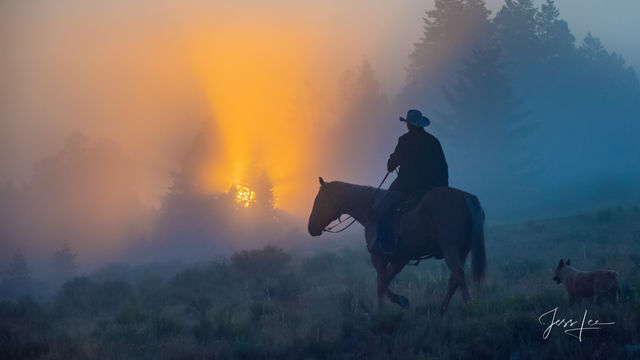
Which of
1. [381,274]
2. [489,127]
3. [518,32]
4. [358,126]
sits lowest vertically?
[381,274]

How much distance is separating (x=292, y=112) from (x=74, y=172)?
1433 inches

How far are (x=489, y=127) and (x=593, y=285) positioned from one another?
33.8 metres

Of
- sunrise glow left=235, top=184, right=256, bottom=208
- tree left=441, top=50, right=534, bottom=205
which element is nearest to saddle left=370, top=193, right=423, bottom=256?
tree left=441, top=50, right=534, bottom=205

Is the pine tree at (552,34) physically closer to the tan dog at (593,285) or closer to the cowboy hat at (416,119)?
the cowboy hat at (416,119)

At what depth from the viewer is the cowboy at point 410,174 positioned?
29.8 feet

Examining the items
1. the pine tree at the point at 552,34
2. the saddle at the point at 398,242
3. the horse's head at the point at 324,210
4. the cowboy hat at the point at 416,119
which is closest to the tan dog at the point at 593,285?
the saddle at the point at 398,242

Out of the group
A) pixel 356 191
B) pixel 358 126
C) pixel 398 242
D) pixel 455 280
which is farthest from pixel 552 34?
pixel 455 280

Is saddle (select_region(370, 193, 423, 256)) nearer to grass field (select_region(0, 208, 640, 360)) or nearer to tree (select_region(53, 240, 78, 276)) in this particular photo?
grass field (select_region(0, 208, 640, 360))

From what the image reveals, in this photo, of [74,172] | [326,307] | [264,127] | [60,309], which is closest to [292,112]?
[264,127]

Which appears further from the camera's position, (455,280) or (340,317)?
(340,317)

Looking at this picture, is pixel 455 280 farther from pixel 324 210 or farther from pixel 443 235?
pixel 324 210

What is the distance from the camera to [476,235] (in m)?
8.54

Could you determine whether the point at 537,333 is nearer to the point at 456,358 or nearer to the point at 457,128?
the point at 456,358

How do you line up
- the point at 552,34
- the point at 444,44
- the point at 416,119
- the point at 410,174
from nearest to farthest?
the point at 410,174
the point at 416,119
the point at 444,44
the point at 552,34
